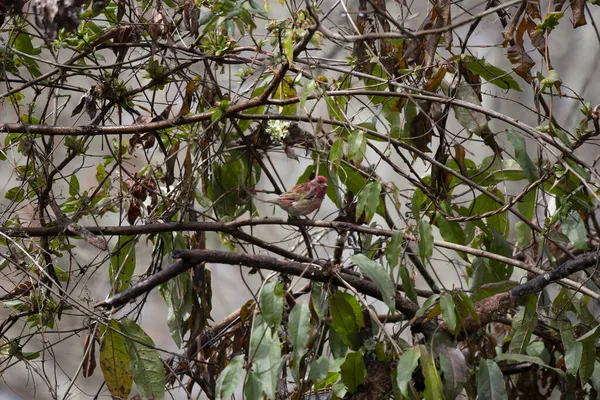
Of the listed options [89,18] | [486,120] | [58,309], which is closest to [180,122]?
[89,18]

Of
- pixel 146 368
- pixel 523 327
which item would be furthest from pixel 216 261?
pixel 523 327

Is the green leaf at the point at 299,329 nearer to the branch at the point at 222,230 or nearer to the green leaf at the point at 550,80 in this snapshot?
the branch at the point at 222,230

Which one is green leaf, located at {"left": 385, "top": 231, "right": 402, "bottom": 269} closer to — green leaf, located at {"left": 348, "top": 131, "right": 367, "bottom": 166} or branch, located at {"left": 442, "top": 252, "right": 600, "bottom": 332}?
green leaf, located at {"left": 348, "top": 131, "right": 367, "bottom": 166}

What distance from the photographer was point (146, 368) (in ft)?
6.63

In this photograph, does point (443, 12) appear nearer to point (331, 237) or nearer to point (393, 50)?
point (393, 50)

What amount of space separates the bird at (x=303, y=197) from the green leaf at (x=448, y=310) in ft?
2.66

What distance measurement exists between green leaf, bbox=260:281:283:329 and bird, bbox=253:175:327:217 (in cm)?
83

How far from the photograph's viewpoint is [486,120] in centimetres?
219

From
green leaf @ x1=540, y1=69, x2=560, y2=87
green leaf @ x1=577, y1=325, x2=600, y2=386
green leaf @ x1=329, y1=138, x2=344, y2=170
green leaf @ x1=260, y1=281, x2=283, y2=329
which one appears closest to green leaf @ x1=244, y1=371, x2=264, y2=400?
green leaf @ x1=260, y1=281, x2=283, y2=329

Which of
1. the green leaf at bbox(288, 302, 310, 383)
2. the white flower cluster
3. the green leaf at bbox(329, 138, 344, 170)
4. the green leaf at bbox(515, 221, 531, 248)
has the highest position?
the white flower cluster

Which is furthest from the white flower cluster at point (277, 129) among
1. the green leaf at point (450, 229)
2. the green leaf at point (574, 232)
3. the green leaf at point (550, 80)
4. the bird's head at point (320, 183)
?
the green leaf at point (574, 232)

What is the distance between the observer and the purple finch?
2572 mm

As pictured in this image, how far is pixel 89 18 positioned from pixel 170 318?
1.04 meters

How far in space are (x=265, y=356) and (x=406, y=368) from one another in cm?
34
